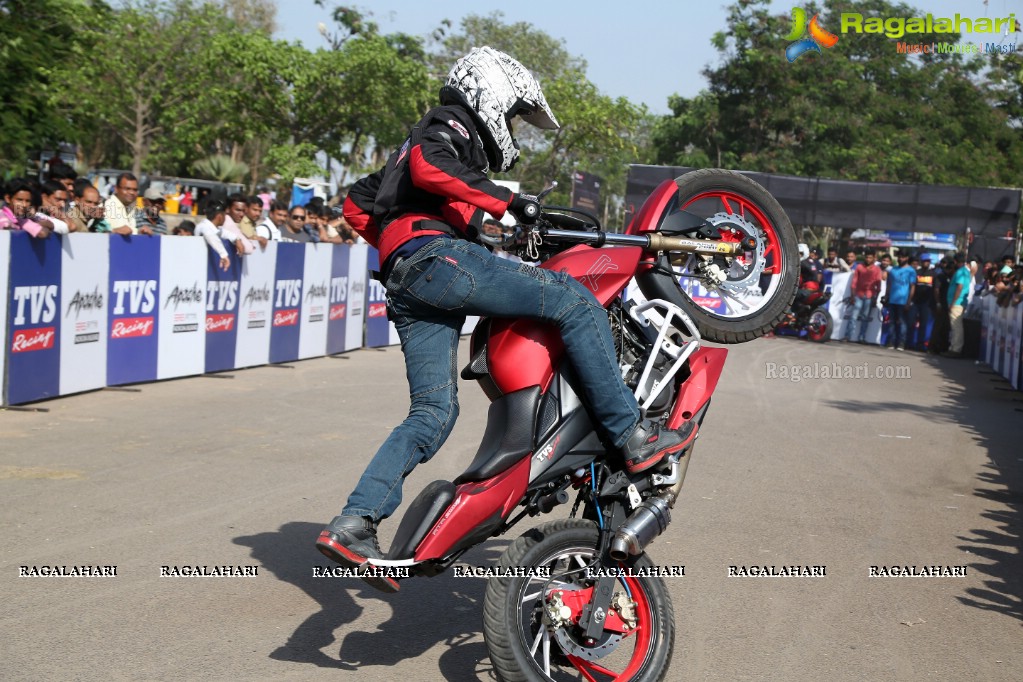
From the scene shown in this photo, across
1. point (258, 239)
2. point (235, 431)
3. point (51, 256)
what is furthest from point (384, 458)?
point (258, 239)

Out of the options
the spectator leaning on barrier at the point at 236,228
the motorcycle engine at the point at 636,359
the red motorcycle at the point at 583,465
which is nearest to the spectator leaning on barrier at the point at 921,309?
the spectator leaning on barrier at the point at 236,228

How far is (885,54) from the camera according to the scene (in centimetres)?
5175

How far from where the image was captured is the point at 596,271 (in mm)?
4273

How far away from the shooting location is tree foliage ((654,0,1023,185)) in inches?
1774

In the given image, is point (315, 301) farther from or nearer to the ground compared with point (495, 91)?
nearer to the ground

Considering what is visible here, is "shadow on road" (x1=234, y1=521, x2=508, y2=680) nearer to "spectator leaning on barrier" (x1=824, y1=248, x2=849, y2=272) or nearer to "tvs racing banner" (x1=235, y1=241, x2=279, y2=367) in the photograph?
"tvs racing banner" (x1=235, y1=241, x2=279, y2=367)

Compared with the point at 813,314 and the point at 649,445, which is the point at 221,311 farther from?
the point at 813,314

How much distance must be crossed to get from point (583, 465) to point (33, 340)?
7073 mm

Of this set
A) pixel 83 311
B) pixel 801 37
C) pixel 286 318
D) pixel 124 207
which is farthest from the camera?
pixel 801 37

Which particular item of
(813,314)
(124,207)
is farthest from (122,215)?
(813,314)

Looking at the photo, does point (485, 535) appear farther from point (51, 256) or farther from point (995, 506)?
point (51, 256)

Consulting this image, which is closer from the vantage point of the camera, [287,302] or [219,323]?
[219,323]

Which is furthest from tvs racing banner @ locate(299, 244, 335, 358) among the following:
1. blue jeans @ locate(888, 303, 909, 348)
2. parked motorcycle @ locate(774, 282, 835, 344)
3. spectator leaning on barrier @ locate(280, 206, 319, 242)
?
blue jeans @ locate(888, 303, 909, 348)

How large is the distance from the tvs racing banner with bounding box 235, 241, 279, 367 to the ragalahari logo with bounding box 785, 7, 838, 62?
1319 inches
